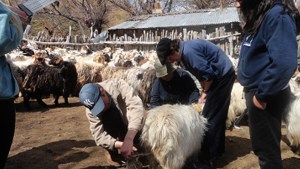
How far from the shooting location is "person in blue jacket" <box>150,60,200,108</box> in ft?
13.2

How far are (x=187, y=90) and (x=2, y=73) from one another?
233 cm

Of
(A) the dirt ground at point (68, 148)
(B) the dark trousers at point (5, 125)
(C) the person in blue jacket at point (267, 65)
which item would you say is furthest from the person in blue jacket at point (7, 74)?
(C) the person in blue jacket at point (267, 65)

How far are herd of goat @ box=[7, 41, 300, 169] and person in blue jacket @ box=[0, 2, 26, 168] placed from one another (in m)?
1.24

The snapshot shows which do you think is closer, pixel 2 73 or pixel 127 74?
pixel 2 73

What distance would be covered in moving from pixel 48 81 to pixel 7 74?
16.5ft

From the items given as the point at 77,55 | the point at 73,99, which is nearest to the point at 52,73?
the point at 73,99

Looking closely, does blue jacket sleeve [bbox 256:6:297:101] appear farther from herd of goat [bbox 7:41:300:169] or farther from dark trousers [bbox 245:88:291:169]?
herd of goat [bbox 7:41:300:169]

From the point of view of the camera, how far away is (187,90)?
411 centimetres

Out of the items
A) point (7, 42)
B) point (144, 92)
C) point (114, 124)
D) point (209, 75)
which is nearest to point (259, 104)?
point (209, 75)

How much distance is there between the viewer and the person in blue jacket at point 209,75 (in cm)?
341

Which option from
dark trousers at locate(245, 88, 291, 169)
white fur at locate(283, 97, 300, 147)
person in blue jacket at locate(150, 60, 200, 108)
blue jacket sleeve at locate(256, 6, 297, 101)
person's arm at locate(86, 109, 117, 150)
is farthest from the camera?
person in blue jacket at locate(150, 60, 200, 108)

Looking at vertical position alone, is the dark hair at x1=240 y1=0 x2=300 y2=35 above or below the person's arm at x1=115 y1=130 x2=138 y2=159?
above

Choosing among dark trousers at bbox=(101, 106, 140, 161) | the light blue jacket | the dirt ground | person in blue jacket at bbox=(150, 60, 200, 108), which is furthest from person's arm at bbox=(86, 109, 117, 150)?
the light blue jacket

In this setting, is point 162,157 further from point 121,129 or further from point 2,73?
point 2,73
